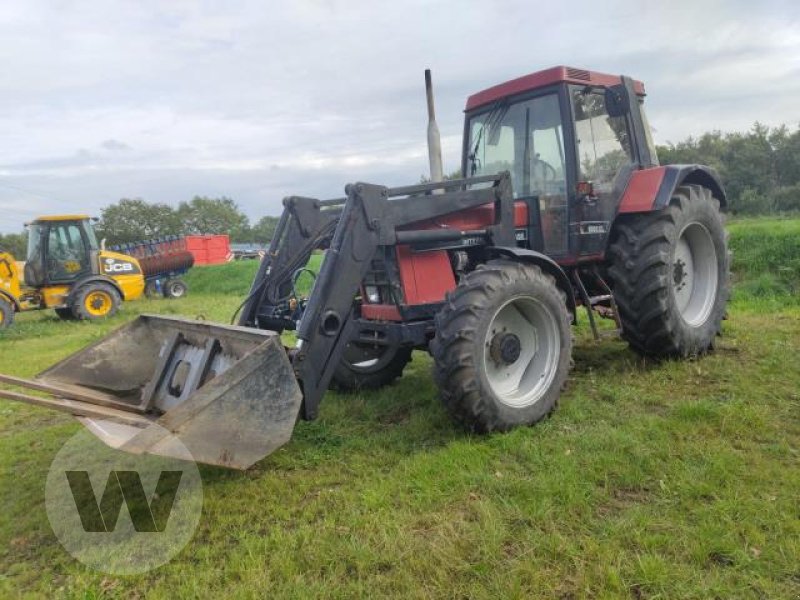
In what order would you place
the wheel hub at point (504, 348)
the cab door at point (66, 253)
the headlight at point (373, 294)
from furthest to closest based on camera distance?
the cab door at point (66, 253) → the headlight at point (373, 294) → the wheel hub at point (504, 348)

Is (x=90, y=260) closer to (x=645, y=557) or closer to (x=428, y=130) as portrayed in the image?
(x=428, y=130)

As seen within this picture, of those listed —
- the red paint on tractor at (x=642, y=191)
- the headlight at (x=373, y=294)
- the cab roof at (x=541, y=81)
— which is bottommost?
the headlight at (x=373, y=294)

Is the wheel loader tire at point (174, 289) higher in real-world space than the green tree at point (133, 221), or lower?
lower

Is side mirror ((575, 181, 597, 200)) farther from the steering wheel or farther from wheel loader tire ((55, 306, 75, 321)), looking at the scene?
wheel loader tire ((55, 306, 75, 321))

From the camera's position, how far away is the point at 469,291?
3.98 metres

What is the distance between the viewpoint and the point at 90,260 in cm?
1444

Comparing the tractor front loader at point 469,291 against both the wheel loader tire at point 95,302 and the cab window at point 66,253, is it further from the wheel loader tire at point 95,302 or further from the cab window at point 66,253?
the cab window at point 66,253

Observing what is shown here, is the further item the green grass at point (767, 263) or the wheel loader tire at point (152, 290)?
the wheel loader tire at point (152, 290)

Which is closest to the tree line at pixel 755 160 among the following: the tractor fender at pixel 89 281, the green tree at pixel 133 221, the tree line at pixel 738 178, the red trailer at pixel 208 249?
the tree line at pixel 738 178

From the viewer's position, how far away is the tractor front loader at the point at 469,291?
3.43 m

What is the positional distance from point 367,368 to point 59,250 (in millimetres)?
11501

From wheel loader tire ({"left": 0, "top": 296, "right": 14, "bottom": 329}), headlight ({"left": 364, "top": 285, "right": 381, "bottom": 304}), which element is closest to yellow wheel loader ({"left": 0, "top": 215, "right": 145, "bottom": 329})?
wheel loader tire ({"left": 0, "top": 296, "right": 14, "bottom": 329})

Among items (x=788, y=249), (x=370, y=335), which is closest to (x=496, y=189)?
(x=370, y=335)

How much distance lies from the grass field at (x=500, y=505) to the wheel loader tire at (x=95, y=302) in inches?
352
